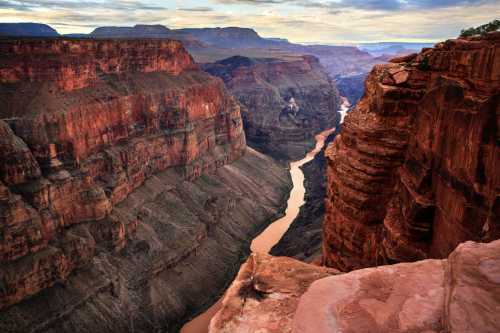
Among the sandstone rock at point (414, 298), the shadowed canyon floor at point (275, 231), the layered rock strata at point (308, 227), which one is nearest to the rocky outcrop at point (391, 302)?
the sandstone rock at point (414, 298)

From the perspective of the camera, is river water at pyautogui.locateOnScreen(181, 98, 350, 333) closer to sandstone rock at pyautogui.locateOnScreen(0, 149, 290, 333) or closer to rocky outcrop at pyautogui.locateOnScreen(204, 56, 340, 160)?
sandstone rock at pyautogui.locateOnScreen(0, 149, 290, 333)

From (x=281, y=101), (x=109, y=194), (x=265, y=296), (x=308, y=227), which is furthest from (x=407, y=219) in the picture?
(x=281, y=101)

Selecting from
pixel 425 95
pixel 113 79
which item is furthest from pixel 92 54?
pixel 425 95

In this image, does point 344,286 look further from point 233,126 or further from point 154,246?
point 233,126

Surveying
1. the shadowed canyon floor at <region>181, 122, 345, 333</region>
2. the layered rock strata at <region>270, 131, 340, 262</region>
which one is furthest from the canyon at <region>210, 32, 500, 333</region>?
the shadowed canyon floor at <region>181, 122, 345, 333</region>

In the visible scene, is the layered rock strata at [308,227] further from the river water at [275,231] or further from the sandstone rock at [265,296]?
the sandstone rock at [265,296]

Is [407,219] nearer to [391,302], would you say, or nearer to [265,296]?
[265,296]
